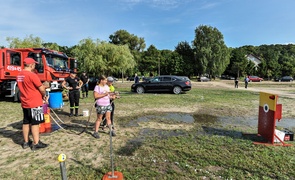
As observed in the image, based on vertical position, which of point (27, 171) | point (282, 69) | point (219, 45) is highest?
point (219, 45)

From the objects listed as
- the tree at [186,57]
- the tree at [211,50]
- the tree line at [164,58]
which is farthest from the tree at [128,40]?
the tree at [211,50]

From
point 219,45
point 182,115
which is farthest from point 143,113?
point 219,45

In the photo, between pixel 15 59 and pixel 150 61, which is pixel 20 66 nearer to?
pixel 15 59

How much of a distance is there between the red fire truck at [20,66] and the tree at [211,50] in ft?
146

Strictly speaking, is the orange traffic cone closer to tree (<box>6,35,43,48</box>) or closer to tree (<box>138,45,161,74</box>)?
tree (<box>6,35,43,48</box>)

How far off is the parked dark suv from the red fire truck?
673 centimetres

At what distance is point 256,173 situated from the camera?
124 inches

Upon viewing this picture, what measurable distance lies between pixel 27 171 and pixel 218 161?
3372 mm

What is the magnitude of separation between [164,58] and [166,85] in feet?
165

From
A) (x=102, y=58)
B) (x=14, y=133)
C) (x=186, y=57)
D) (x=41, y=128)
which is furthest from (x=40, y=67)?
(x=186, y=57)

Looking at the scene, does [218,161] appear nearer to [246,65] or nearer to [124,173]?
[124,173]

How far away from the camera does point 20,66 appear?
10.7 metres

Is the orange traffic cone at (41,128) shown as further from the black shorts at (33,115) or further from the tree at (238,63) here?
the tree at (238,63)

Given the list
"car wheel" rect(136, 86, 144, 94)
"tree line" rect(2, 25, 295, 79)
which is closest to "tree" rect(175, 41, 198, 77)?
"tree line" rect(2, 25, 295, 79)
